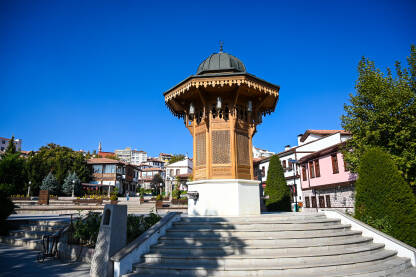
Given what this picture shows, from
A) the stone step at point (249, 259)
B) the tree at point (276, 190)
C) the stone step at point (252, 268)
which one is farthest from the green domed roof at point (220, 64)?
the tree at point (276, 190)

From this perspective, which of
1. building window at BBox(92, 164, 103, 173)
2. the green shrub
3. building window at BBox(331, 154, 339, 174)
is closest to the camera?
the green shrub

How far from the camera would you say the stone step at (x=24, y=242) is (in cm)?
912

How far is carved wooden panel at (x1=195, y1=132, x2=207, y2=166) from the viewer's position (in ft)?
31.4

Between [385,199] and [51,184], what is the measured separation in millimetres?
43209

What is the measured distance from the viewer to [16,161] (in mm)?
14109

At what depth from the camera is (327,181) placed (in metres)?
24.9

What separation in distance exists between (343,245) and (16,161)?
16049 mm

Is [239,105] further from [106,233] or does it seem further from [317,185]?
[317,185]

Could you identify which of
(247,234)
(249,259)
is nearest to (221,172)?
(247,234)

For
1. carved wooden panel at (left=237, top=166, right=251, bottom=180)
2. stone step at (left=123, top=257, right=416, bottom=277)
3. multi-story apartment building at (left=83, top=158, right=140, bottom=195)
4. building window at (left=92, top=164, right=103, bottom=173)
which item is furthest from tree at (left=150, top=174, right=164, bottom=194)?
stone step at (left=123, top=257, right=416, bottom=277)

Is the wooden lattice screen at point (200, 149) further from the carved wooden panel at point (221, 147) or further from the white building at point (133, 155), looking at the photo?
the white building at point (133, 155)

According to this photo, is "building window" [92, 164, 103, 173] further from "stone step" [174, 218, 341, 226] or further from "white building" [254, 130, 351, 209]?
"stone step" [174, 218, 341, 226]

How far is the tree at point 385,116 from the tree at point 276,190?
726 cm

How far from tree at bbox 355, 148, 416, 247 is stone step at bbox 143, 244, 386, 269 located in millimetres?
2880
